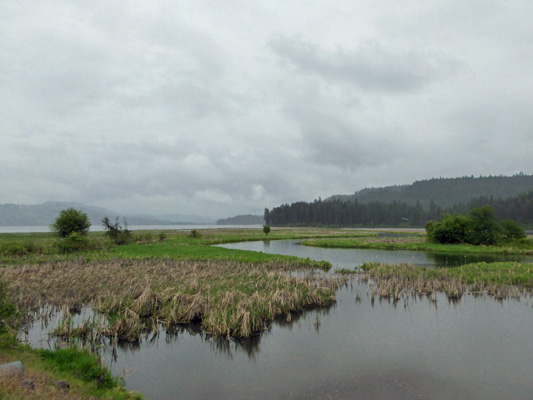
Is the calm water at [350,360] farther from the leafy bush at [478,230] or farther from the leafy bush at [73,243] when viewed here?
the leafy bush at [478,230]

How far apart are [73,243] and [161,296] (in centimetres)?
3446

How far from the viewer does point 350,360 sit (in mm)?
12812

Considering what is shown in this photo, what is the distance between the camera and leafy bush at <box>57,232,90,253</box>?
44013 mm

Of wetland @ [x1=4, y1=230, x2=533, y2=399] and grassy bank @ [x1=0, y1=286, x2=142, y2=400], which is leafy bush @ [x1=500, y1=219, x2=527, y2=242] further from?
grassy bank @ [x1=0, y1=286, x2=142, y2=400]

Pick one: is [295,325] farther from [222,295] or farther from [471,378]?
[471,378]

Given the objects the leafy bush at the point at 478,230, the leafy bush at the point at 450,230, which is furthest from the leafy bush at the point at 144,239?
the leafy bush at the point at 478,230

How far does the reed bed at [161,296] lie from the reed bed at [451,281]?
427 cm

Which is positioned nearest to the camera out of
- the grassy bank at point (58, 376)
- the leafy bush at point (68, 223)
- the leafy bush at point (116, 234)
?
the grassy bank at point (58, 376)

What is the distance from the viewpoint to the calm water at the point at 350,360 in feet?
34.8

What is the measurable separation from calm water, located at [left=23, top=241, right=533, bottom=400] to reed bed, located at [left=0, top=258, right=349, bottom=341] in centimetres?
99

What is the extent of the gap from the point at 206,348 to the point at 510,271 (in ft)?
95.7

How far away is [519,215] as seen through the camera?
162125 millimetres

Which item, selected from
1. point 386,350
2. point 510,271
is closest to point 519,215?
point 510,271

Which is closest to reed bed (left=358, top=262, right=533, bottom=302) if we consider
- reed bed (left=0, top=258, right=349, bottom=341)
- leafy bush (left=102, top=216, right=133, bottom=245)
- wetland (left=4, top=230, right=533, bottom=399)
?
wetland (left=4, top=230, right=533, bottom=399)
